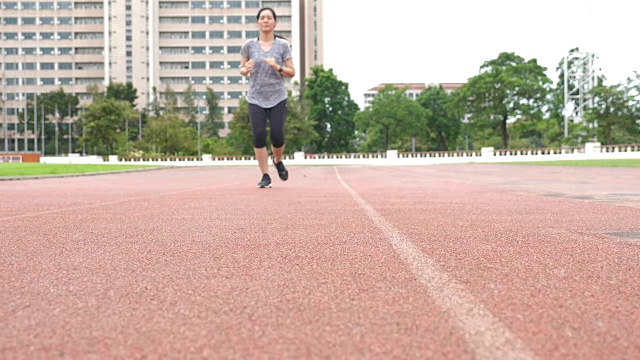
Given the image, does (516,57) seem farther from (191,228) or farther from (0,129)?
(0,129)

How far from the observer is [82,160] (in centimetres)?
5928

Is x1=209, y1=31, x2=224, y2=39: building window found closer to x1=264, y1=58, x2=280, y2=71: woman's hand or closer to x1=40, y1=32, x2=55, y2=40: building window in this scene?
x1=40, y1=32, x2=55, y2=40: building window

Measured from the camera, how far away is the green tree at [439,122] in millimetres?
71062

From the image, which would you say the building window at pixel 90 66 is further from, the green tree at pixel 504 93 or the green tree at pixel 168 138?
the green tree at pixel 504 93

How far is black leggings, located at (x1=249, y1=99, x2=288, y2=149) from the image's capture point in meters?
8.07

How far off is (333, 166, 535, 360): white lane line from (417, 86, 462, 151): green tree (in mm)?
69189

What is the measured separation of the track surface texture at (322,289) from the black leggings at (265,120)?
414 centimetres

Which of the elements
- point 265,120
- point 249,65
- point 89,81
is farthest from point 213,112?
point 249,65

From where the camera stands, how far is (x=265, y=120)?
819 centimetres

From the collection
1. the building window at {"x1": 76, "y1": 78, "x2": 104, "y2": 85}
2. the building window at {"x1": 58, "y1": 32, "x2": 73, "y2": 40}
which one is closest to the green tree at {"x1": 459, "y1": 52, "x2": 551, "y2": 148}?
the building window at {"x1": 76, "y1": 78, "x2": 104, "y2": 85}

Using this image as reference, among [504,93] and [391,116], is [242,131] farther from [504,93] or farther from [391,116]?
[504,93]

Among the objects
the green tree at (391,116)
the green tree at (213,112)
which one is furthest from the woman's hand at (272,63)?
the green tree at (213,112)

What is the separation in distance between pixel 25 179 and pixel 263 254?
44.7ft

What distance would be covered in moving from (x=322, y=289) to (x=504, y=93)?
58256 millimetres
